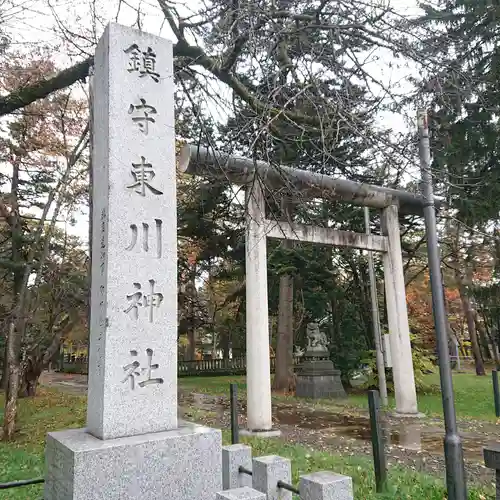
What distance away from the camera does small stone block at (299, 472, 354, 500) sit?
9.29 feet

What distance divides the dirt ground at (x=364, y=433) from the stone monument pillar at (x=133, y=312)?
4.02 meters

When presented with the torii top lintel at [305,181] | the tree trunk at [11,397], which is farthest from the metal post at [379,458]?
the tree trunk at [11,397]

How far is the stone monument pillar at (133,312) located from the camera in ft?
9.76

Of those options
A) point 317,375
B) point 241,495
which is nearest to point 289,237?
point 317,375

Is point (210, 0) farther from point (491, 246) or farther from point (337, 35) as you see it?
point (491, 246)

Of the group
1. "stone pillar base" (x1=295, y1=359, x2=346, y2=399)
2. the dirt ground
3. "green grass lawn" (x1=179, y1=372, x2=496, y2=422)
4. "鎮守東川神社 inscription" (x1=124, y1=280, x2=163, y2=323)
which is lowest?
"green grass lawn" (x1=179, y1=372, x2=496, y2=422)

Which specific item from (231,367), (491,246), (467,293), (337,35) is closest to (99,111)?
(337,35)

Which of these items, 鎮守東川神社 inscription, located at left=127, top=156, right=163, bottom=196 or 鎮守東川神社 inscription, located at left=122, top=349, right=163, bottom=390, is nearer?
鎮守東川神社 inscription, located at left=122, top=349, right=163, bottom=390

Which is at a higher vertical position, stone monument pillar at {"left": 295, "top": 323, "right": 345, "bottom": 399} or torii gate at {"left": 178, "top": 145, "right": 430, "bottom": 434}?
torii gate at {"left": 178, "top": 145, "right": 430, "bottom": 434}

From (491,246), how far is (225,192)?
376 inches

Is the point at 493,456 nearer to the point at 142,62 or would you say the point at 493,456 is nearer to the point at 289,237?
the point at 142,62

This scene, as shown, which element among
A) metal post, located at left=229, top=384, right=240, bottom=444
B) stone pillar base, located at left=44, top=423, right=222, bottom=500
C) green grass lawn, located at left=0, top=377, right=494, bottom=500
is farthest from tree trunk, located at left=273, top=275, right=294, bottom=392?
stone pillar base, located at left=44, top=423, right=222, bottom=500

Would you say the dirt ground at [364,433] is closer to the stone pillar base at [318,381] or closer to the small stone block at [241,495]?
the stone pillar base at [318,381]

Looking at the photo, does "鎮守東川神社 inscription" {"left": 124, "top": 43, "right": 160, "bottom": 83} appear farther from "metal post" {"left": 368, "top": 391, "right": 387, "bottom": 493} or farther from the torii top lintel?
"metal post" {"left": 368, "top": 391, "right": 387, "bottom": 493}
